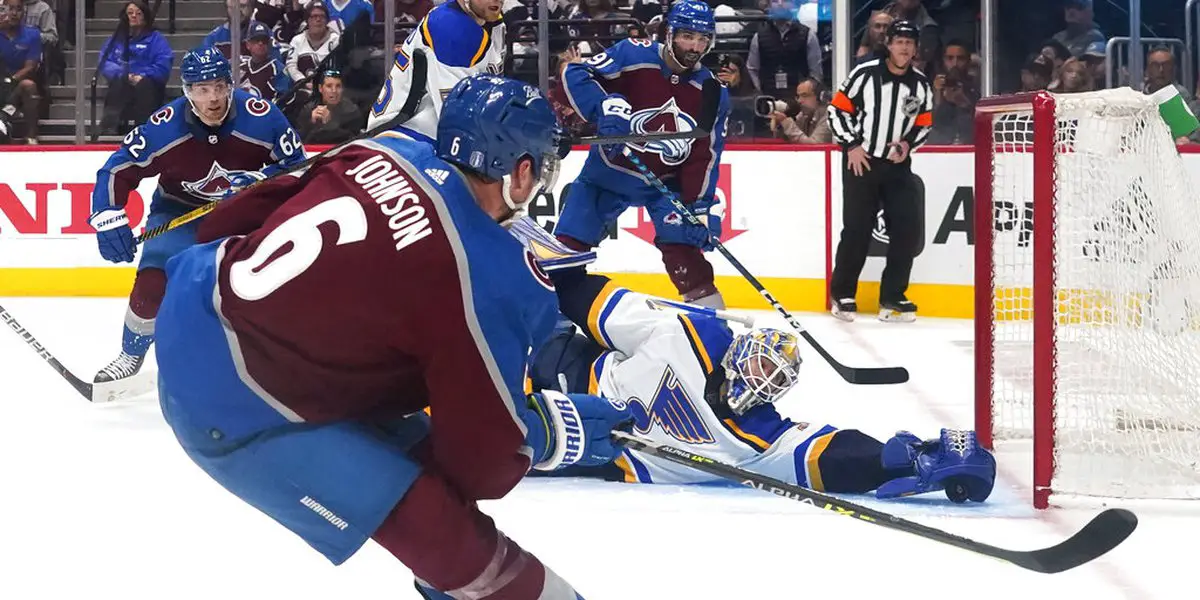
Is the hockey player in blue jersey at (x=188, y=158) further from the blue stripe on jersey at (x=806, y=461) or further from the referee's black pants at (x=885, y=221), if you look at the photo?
the referee's black pants at (x=885, y=221)

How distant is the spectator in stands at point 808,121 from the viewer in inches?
282

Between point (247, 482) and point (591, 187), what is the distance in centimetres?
356

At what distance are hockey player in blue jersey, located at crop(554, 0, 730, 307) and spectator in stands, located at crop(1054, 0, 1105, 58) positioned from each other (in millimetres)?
2306

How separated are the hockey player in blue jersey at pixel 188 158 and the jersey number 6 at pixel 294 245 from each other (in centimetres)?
289

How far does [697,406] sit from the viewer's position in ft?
10.9

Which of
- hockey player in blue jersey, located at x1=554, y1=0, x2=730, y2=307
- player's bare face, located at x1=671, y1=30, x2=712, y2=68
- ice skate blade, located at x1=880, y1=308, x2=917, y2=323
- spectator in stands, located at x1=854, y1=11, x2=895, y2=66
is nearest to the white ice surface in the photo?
hockey player in blue jersey, located at x1=554, y1=0, x2=730, y2=307

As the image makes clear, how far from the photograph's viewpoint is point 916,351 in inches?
229

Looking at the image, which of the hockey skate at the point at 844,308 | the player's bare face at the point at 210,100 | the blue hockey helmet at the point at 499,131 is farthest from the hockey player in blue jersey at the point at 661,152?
the blue hockey helmet at the point at 499,131

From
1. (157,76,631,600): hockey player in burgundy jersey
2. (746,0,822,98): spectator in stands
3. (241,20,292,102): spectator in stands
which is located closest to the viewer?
(157,76,631,600): hockey player in burgundy jersey

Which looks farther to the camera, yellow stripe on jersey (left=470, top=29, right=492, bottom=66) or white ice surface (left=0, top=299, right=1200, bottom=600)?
yellow stripe on jersey (left=470, top=29, right=492, bottom=66)

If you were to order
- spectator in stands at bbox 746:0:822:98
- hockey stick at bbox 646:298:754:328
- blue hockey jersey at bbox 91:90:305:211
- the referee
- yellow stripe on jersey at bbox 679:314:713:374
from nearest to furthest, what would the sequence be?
1. yellow stripe on jersey at bbox 679:314:713:374
2. hockey stick at bbox 646:298:754:328
3. blue hockey jersey at bbox 91:90:305:211
4. the referee
5. spectator in stands at bbox 746:0:822:98

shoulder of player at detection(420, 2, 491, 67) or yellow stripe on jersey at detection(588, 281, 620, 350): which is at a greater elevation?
shoulder of player at detection(420, 2, 491, 67)

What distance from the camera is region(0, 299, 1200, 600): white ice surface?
279 centimetres

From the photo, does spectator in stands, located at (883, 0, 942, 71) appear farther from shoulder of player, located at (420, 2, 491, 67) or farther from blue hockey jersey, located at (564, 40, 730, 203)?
shoulder of player, located at (420, 2, 491, 67)
